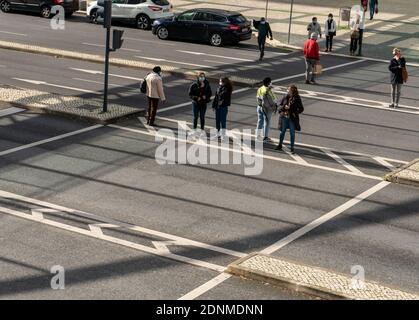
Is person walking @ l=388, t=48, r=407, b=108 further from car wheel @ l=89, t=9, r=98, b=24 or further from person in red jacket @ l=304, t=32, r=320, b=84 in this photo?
car wheel @ l=89, t=9, r=98, b=24

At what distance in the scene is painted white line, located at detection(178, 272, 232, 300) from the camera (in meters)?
12.0

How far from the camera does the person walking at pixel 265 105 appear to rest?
20703 mm

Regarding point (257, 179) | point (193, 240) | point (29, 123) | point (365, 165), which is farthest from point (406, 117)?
point (193, 240)

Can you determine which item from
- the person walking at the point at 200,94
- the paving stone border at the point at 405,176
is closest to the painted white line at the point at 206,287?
the paving stone border at the point at 405,176

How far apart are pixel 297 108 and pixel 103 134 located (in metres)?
4.90

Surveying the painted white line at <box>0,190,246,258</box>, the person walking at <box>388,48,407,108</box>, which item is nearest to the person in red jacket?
the person walking at <box>388,48,407,108</box>

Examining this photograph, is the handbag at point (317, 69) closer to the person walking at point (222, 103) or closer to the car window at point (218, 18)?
the person walking at point (222, 103)

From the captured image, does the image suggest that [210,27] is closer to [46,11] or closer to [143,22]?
[143,22]

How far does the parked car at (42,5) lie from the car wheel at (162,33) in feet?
25.1

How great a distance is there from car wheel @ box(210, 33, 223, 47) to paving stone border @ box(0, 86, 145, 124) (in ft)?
43.0

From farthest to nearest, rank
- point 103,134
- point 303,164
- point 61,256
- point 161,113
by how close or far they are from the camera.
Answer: point 161,113 < point 103,134 < point 303,164 < point 61,256

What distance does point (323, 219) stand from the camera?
15.6 metres
